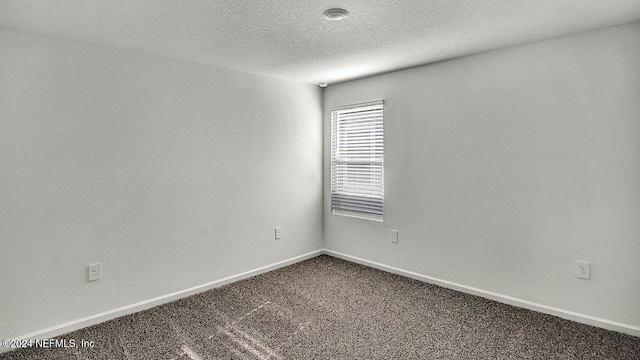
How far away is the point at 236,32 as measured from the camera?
2400 millimetres

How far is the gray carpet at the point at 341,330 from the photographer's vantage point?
219 cm

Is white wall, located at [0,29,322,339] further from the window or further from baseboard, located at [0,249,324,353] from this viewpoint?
the window

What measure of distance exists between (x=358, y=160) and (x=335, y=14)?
205 centimetres

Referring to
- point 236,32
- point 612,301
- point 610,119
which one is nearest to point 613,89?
point 610,119

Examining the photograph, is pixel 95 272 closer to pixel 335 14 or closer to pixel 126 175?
pixel 126 175

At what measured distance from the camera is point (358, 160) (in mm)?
3969

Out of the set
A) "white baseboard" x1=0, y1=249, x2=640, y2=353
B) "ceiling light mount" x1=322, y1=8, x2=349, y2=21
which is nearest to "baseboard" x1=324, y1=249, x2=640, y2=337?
"white baseboard" x1=0, y1=249, x2=640, y2=353

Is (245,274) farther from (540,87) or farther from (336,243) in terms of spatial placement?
(540,87)

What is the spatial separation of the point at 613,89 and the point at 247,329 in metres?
3.08

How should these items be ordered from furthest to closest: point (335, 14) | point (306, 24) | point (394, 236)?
point (394, 236), point (306, 24), point (335, 14)

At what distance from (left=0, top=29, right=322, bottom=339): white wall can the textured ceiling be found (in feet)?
1.00

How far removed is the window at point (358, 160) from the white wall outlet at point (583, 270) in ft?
5.85

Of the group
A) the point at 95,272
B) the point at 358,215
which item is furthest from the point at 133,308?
the point at 358,215

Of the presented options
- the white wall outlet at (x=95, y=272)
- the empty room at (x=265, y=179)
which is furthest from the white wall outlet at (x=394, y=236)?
the white wall outlet at (x=95, y=272)
